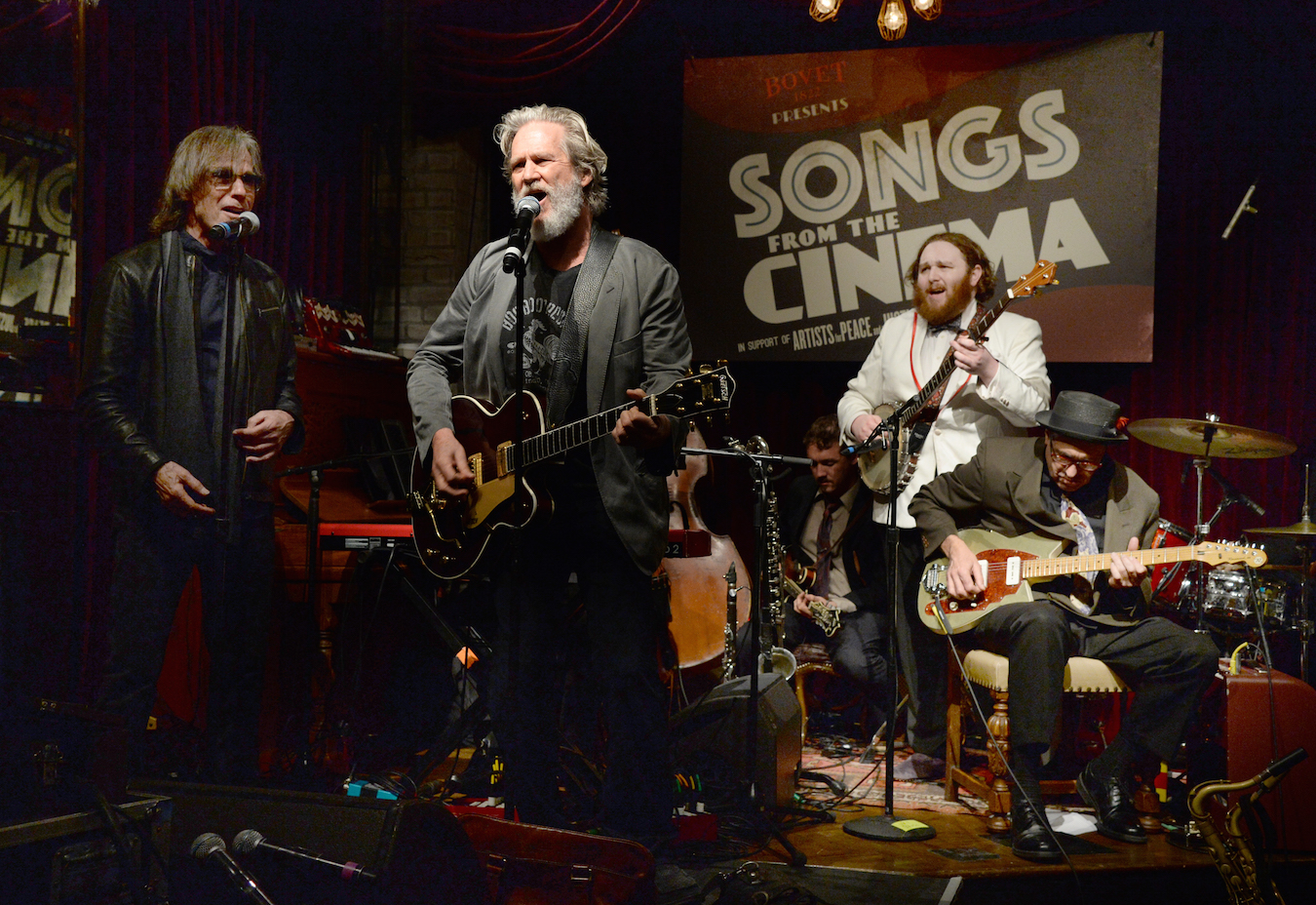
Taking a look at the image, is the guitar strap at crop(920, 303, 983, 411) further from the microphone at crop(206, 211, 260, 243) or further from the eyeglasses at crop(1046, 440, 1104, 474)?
the microphone at crop(206, 211, 260, 243)

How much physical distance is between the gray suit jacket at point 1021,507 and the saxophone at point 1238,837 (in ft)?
2.28

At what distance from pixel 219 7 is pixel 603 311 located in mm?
3140

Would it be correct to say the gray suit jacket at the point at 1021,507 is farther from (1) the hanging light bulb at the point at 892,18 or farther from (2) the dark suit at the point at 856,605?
(1) the hanging light bulb at the point at 892,18

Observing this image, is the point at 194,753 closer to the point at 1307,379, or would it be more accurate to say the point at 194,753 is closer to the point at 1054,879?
the point at 1054,879

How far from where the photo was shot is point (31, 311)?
3.52 meters

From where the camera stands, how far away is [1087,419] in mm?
3705

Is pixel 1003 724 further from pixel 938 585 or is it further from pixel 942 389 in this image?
pixel 942 389

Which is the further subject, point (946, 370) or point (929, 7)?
point (929, 7)

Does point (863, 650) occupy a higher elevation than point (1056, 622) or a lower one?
lower

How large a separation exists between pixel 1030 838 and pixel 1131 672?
0.73 m

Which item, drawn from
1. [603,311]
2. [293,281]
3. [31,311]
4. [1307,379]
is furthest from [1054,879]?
[293,281]

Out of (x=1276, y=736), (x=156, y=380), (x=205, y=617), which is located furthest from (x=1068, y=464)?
(x=156, y=380)

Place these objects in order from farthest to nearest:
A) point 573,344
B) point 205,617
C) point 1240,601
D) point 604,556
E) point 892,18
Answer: point 892,18 < point 1240,601 < point 205,617 < point 573,344 < point 604,556

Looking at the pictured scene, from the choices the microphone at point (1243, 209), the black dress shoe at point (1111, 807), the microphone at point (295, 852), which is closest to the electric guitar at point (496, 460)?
the microphone at point (295, 852)
